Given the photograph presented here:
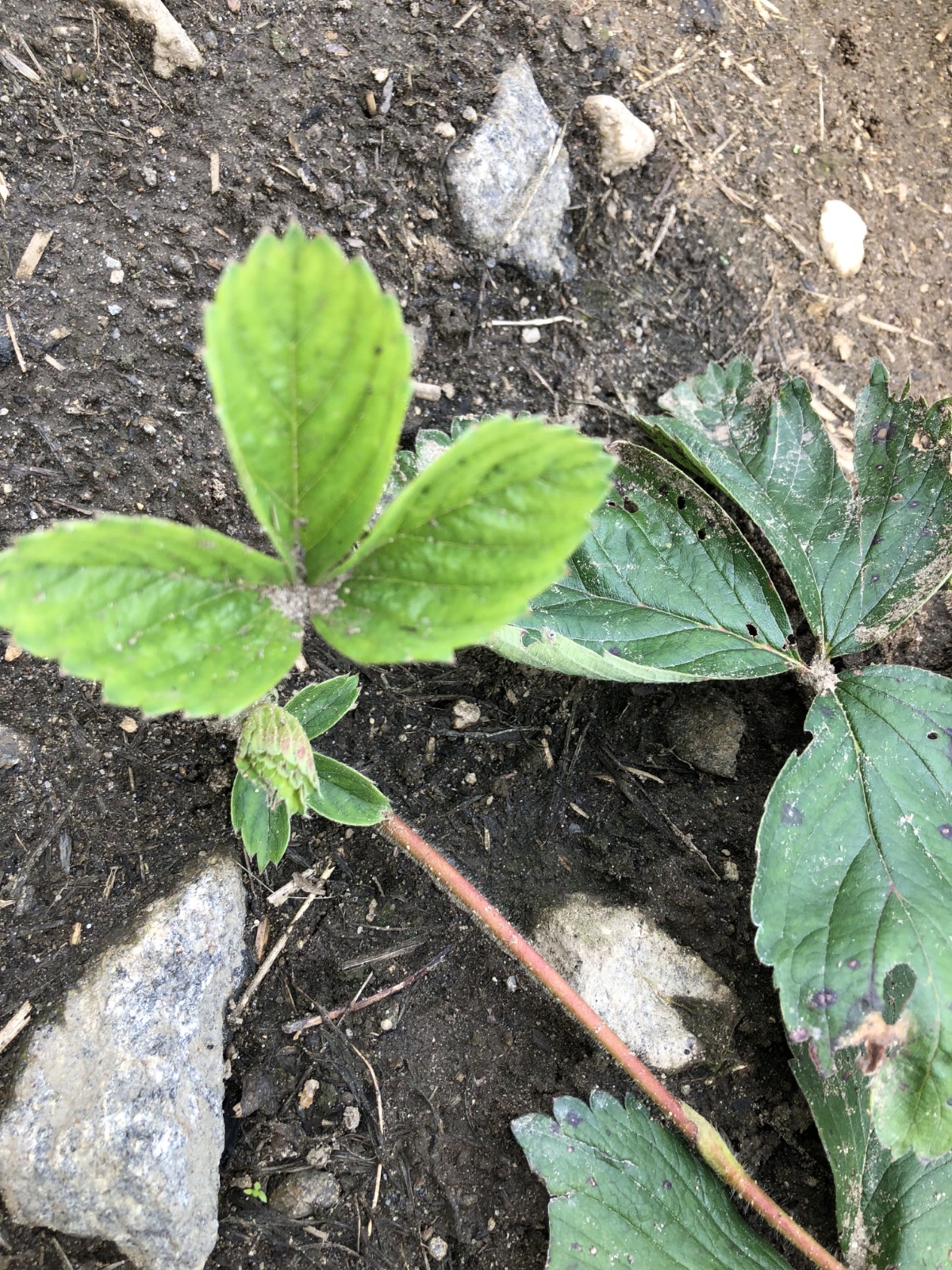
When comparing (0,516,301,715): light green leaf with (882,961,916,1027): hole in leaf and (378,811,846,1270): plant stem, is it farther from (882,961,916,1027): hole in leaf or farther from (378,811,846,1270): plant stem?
(882,961,916,1027): hole in leaf

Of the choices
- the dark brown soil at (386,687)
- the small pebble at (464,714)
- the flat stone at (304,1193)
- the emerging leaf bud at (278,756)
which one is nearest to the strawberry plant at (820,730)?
the dark brown soil at (386,687)

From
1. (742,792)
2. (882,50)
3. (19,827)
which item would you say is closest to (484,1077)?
(742,792)

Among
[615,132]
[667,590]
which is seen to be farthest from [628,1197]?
[615,132]

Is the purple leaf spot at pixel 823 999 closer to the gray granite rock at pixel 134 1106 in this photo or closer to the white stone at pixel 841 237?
the gray granite rock at pixel 134 1106

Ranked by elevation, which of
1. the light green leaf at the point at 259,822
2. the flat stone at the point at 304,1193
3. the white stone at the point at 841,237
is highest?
the white stone at the point at 841,237

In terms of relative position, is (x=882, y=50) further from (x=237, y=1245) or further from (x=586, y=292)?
(x=237, y=1245)

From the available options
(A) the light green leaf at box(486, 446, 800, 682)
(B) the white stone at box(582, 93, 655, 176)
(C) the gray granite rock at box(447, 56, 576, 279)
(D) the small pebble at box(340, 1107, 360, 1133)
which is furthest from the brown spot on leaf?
(B) the white stone at box(582, 93, 655, 176)
